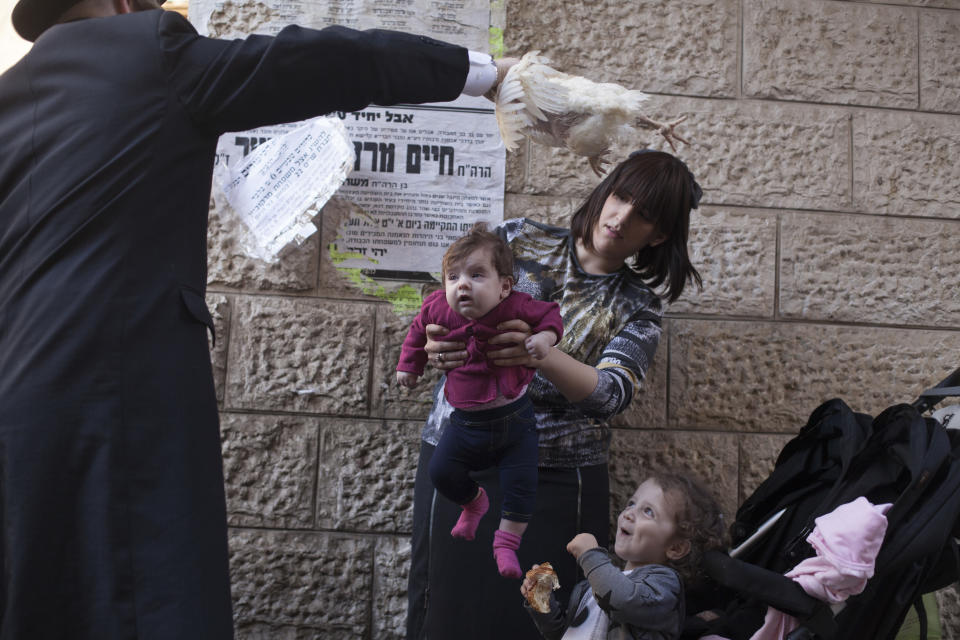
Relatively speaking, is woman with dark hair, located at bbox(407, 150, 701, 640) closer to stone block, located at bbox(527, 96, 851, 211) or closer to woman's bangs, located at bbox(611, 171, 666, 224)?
woman's bangs, located at bbox(611, 171, 666, 224)

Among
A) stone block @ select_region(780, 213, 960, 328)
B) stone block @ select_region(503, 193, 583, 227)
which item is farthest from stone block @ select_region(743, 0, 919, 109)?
stone block @ select_region(503, 193, 583, 227)

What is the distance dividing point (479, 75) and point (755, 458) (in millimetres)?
2016

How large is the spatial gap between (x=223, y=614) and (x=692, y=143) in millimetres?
2535

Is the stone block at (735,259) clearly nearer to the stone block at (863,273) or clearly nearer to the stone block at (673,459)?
the stone block at (863,273)

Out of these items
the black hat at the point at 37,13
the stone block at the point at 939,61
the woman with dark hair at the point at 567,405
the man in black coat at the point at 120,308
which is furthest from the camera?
the stone block at the point at 939,61

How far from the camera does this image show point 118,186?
159cm

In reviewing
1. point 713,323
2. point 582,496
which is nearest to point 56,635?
point 582,496

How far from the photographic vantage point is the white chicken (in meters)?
1.95

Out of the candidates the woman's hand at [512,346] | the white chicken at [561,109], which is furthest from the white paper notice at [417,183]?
the woman's hand at [512,346]

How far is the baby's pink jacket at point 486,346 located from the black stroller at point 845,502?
2.35ft

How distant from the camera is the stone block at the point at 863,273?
3.21m

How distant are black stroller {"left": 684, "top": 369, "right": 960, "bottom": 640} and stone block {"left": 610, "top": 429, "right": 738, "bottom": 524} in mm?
744

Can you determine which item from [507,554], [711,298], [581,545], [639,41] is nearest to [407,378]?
[507,554]

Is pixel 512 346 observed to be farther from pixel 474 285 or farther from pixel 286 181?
pixel 286 181
